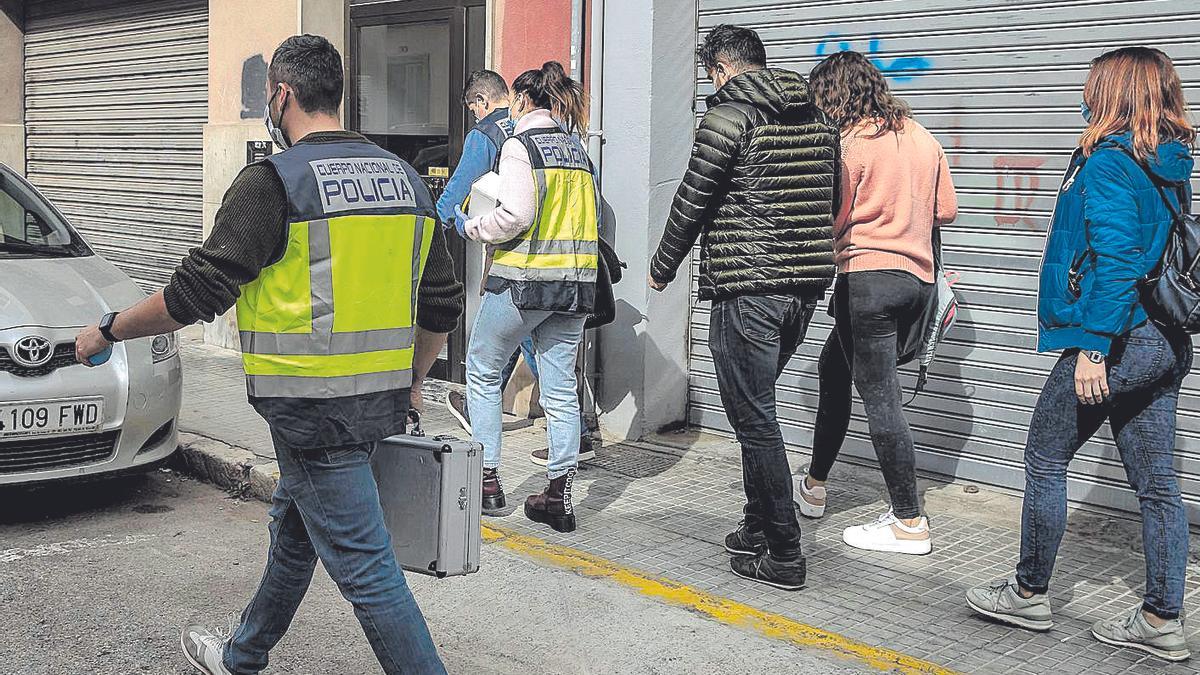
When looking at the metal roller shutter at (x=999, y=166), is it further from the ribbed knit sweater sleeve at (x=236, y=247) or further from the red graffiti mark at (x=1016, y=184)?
the ribbed knit sweater sleeve at (x=236, y=247)

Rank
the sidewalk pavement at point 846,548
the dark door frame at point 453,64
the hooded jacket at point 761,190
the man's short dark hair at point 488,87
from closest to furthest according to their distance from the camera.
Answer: the sidewalk pavement at point 846,548
the hooded jacket at point 761,190
the man's short dark hair at point 488,87
the dark door frame at point 453,64

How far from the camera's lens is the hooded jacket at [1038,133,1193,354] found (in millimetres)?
4156

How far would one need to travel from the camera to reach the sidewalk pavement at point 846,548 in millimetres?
4543

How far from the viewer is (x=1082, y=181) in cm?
425

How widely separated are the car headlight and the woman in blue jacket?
385cm

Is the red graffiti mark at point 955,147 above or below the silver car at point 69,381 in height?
above

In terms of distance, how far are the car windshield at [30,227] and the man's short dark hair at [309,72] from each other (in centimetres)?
351

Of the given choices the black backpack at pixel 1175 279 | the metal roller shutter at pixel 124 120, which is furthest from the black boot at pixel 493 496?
the metal roller shutter at pixel 124 120

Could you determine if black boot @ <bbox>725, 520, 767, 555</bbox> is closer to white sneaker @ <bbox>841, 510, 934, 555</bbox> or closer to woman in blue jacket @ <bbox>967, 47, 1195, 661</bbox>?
white sneaker @ <bbox>841, 510, 934, 555</bbox>

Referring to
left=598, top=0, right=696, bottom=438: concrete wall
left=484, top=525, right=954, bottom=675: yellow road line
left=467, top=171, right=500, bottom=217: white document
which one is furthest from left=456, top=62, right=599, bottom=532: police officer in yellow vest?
left=598, top=0, right=696, bottom=438: concrete wall

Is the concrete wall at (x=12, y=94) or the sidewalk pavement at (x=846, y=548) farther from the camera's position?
the concrete wall at (x=12, y=94)

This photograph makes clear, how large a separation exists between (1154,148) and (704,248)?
5.22 ft

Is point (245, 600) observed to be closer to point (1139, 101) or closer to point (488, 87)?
point (488, 87)

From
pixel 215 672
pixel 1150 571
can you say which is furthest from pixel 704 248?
pixel 215 672
